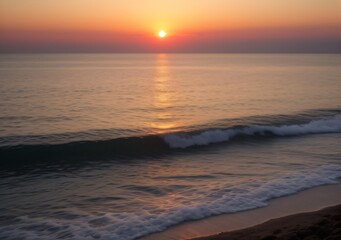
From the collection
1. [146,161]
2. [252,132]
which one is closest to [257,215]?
[146,161]

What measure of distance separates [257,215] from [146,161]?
747 cm

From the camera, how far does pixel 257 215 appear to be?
9.88 meters

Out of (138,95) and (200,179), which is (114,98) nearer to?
(138,95)

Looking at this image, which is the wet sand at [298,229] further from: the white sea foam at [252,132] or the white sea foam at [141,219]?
the white sea foam at [252,132]

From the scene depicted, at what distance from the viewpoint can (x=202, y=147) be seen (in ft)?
62.4

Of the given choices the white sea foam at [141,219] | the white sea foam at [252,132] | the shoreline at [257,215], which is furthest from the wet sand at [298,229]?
the white sea foam at [252,132]

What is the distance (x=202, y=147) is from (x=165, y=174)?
529cm

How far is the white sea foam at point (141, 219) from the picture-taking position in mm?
8704

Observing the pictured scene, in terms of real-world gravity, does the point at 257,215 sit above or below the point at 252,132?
below

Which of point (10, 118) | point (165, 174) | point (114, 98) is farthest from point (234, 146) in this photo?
point (114, 98)

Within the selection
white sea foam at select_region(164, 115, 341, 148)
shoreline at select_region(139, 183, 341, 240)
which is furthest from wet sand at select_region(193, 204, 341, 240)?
white sea foam at select_region(164, 115, 341, 148)

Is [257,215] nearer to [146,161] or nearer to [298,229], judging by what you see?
[298,229]

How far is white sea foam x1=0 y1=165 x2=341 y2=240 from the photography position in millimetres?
8704

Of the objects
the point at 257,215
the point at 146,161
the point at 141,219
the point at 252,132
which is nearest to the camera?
the point at 141,219
